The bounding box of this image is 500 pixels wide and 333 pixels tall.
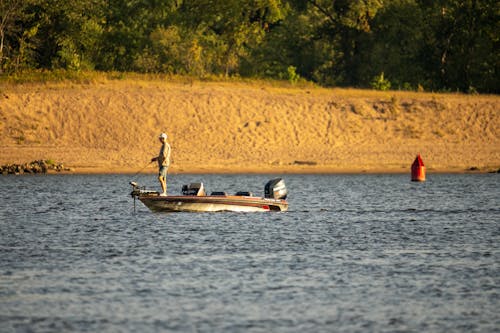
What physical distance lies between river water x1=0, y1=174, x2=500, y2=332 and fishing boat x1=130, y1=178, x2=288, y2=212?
0.43m

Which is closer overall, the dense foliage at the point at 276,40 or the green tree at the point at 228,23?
the dense foliage at the point at 276,40

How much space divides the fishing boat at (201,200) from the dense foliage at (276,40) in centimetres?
4018

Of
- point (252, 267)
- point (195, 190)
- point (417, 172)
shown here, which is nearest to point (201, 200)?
point (195, 190)

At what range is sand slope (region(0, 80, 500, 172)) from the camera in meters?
64.8

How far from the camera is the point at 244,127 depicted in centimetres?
7106

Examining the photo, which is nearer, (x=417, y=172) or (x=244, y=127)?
(x=417, y=172)

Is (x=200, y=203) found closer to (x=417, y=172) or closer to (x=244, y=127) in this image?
(x=417, y=172)

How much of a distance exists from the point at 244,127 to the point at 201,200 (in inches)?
1400

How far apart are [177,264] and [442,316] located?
7.93 meters

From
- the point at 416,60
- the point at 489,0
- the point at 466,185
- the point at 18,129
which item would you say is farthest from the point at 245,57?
the point at 466,185

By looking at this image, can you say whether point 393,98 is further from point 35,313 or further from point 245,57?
point 35,313

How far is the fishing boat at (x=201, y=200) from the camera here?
116 ft

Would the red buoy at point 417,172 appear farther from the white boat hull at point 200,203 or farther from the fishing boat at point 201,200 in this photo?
the white boat hull at point 200,203

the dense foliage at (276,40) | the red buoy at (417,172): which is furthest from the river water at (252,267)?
the dense foliage at (276,40)
